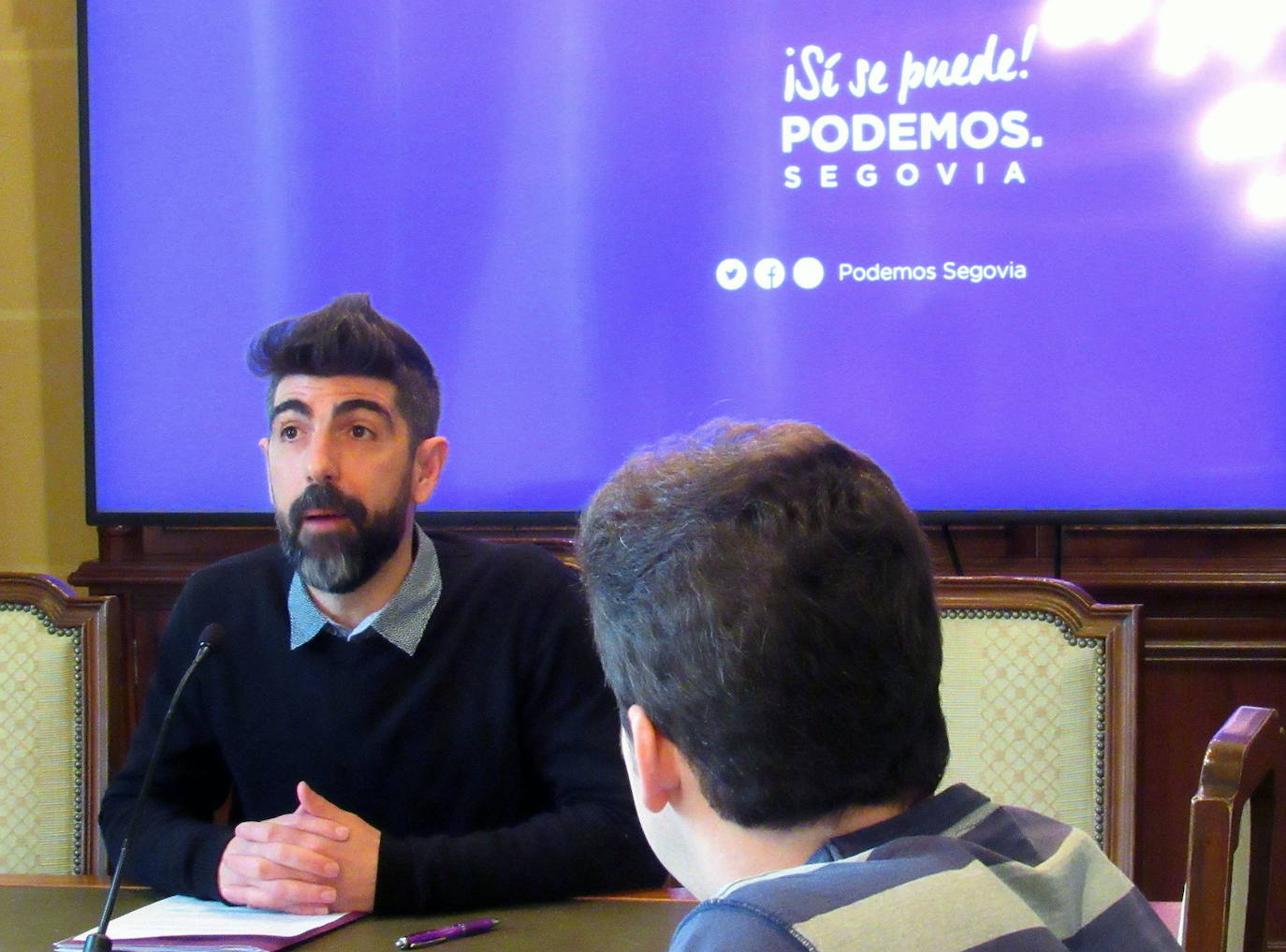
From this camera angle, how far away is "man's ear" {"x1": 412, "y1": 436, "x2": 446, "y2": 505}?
1.81 metres

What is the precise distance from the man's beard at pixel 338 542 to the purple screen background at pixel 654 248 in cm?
93

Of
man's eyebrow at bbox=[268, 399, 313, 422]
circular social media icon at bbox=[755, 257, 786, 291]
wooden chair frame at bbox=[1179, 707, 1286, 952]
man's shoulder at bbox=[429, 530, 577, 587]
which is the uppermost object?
circular social media icon at bbox=[755, 257, 786, 291]

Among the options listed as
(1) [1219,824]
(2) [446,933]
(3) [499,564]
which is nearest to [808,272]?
(3) [499,564]

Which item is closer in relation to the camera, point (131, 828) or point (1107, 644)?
point (131, 828)

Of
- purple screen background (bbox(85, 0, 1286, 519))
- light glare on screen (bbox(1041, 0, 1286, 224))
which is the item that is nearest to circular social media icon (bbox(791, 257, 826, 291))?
purple screen background (bbox(85, 0, 1286, 519))

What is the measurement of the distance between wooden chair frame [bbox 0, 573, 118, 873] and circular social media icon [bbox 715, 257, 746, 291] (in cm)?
121

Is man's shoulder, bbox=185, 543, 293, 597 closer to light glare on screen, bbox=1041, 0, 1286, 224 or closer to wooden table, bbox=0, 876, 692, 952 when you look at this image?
wooden table, bbox=0, 876, 692, 952

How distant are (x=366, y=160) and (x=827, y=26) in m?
0.89

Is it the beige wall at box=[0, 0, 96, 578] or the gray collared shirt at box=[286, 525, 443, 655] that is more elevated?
the beige wall at box=[0, 0, 96, 578]

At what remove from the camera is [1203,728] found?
2.60 metres

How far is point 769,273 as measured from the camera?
2.58 meters

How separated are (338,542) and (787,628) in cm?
104

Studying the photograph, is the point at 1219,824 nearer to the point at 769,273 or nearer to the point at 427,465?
the point at 427,465

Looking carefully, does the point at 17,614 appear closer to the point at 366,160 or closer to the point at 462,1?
the point at 366,160
